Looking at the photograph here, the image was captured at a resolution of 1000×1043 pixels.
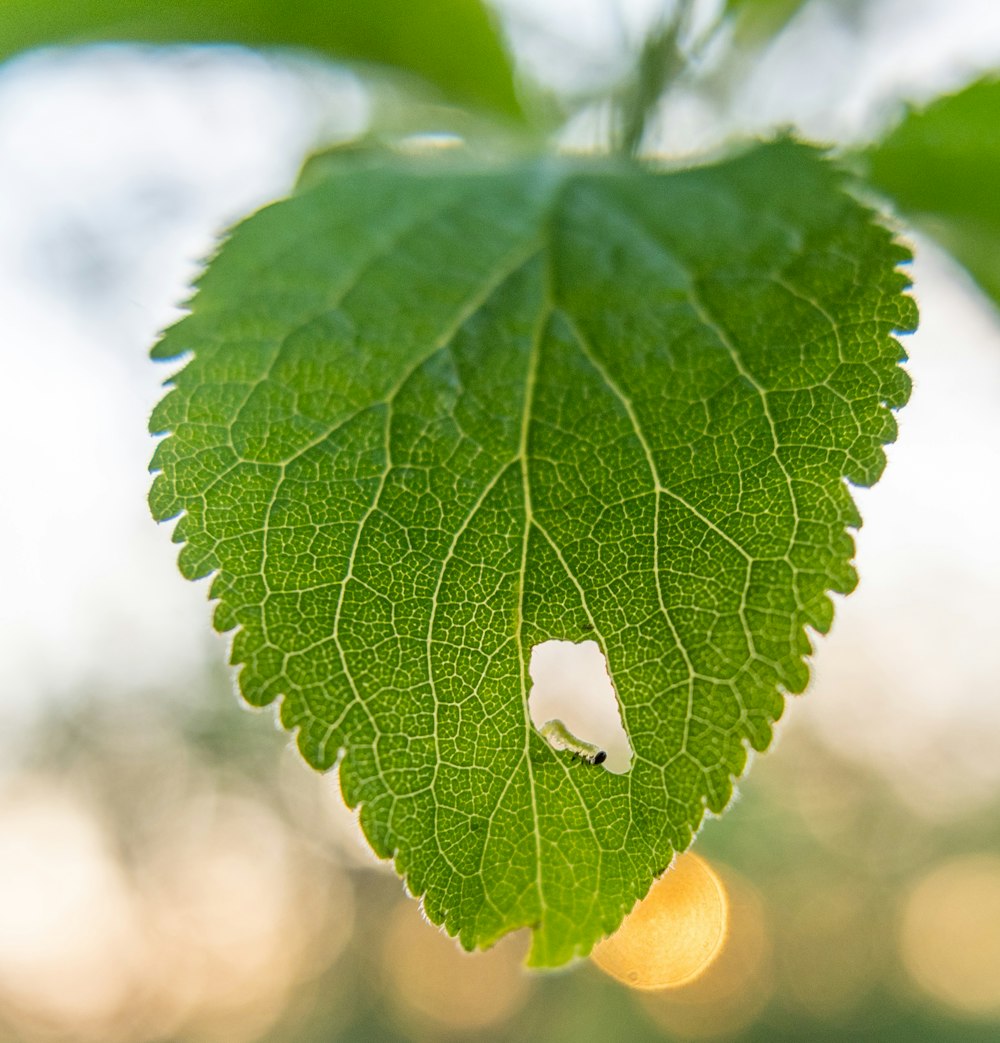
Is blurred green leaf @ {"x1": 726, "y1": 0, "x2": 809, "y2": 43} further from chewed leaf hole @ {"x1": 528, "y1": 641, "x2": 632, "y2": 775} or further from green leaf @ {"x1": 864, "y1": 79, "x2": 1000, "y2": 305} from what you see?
chewed leaf hole @ {"x1": 528, "y1": 641, "x2": 632, "y2": 775}

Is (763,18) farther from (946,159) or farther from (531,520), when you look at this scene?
(531,520)

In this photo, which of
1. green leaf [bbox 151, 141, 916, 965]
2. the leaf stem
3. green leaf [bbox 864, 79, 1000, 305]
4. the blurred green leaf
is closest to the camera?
green leaf [bbox 151, 141, 916, 965]

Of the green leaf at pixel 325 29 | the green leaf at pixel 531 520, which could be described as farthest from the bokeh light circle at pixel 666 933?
the green leaf at pixel 325 29

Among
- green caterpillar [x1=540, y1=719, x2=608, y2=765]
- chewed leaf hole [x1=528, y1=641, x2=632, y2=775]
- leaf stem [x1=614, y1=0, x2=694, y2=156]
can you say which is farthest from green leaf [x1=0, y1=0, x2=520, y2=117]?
green caterpillar [x1=540, y1=719, x2=608, y2=765]

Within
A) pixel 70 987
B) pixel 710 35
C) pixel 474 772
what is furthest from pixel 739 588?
pixel 70 987

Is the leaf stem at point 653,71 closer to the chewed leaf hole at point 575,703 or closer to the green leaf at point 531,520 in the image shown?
the green leaf at point 531,520

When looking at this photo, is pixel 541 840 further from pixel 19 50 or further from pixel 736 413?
pixel 19 50

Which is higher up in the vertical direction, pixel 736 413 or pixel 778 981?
pixel 736 413
